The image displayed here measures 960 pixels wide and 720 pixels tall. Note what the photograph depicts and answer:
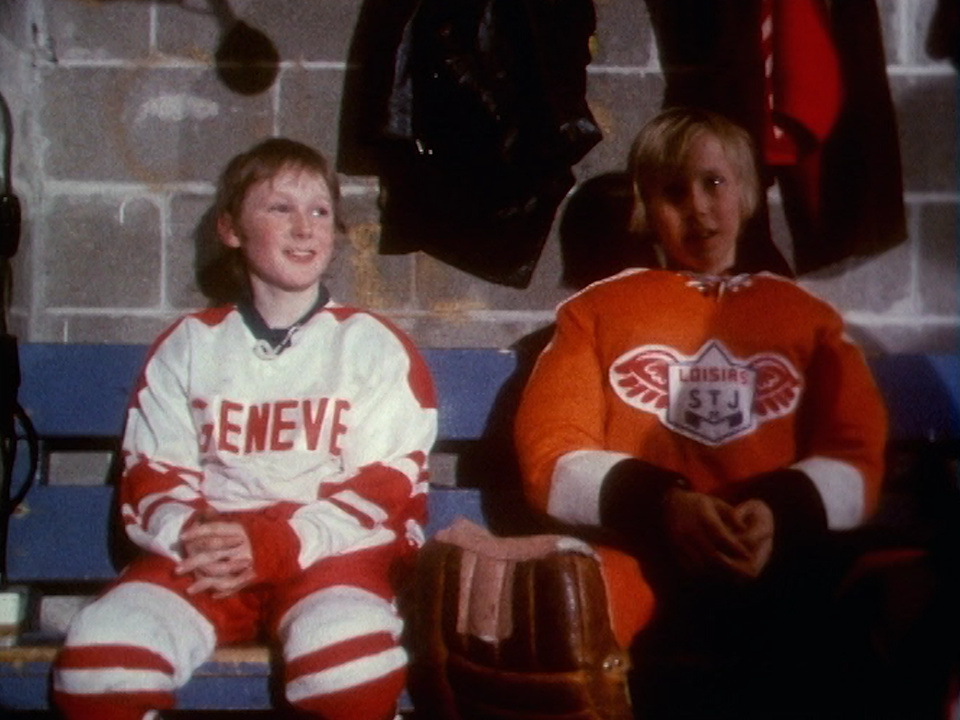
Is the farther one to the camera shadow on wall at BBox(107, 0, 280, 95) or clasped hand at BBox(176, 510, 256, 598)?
shadow on wall at BBox(107, 0, 280, 95)

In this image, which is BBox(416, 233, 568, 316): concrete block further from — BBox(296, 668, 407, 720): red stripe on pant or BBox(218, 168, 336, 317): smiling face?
BBox(296, 668, 407, 720): red stripe on pant

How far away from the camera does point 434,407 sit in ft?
4.52

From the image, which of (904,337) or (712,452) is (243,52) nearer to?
(712,452)

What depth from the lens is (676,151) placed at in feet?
4.68

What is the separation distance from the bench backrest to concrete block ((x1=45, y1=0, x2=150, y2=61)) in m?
0.51

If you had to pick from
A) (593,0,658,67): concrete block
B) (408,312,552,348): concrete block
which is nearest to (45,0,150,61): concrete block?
(408,312,552,348): concrete block

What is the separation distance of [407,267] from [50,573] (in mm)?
696

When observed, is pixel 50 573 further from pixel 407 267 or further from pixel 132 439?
pixel 407 267

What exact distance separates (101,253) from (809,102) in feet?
3.64

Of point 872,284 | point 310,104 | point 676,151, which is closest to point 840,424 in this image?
point 676,151

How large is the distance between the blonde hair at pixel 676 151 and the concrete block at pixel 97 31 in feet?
2.75

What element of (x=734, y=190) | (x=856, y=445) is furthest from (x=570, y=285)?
(x=856, y=445)

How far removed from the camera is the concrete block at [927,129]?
5.68 feet

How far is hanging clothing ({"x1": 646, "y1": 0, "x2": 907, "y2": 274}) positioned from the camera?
1535 millimetres
